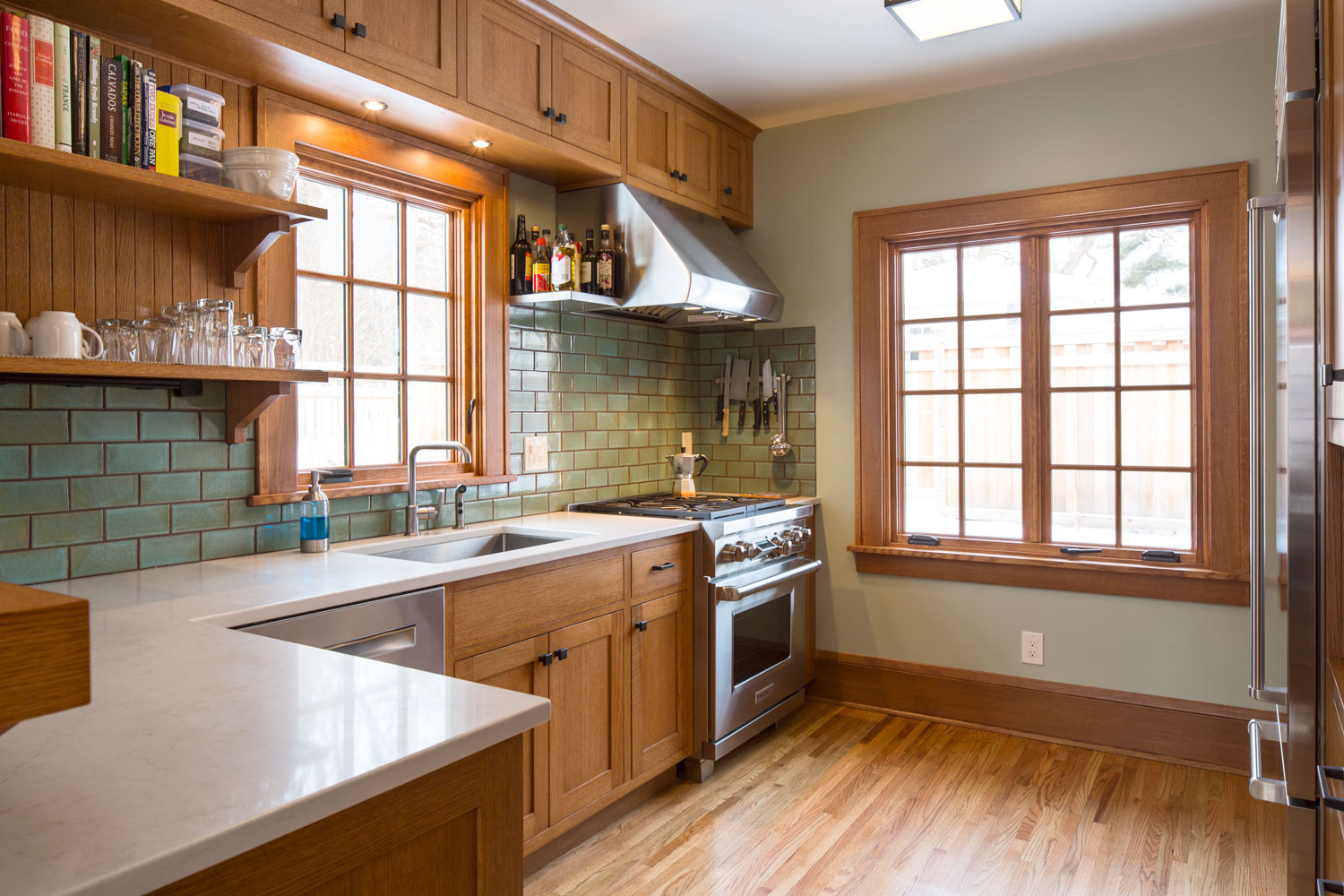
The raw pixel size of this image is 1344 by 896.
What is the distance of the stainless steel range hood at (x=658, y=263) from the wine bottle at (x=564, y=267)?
2.2 inches

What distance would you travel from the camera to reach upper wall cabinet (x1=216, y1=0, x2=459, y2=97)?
204 centimetres

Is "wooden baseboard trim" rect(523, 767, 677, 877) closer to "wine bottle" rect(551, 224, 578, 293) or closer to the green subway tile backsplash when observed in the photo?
the green subway tile backsplash

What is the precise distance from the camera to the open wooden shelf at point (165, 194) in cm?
163

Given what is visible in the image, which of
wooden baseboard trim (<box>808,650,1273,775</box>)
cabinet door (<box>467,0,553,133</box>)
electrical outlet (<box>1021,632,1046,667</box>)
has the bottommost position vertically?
wooden baseboard trim (<box>808,650,1273,775</box>)

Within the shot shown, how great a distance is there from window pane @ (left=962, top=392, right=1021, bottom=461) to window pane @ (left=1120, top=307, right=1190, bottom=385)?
0.42 meters

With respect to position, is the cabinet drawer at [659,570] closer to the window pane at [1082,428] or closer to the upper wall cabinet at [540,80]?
the upper wall cabinet at [540,80]

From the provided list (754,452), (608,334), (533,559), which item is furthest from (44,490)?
(754,452)

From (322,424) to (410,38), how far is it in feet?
3.62

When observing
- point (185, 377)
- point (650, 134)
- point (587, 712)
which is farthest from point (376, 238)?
point (587, 712)

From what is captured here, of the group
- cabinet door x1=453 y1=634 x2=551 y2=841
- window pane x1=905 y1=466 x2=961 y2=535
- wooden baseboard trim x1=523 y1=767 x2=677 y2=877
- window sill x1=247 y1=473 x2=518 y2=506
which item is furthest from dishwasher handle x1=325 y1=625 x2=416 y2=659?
window pane x1=905 y1=466 x2=961 y2=535

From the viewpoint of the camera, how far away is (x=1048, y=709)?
134 inches

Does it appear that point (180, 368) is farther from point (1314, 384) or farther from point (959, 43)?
point (959, 43)

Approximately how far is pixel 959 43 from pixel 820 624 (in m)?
2.41

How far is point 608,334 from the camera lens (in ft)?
11.8
